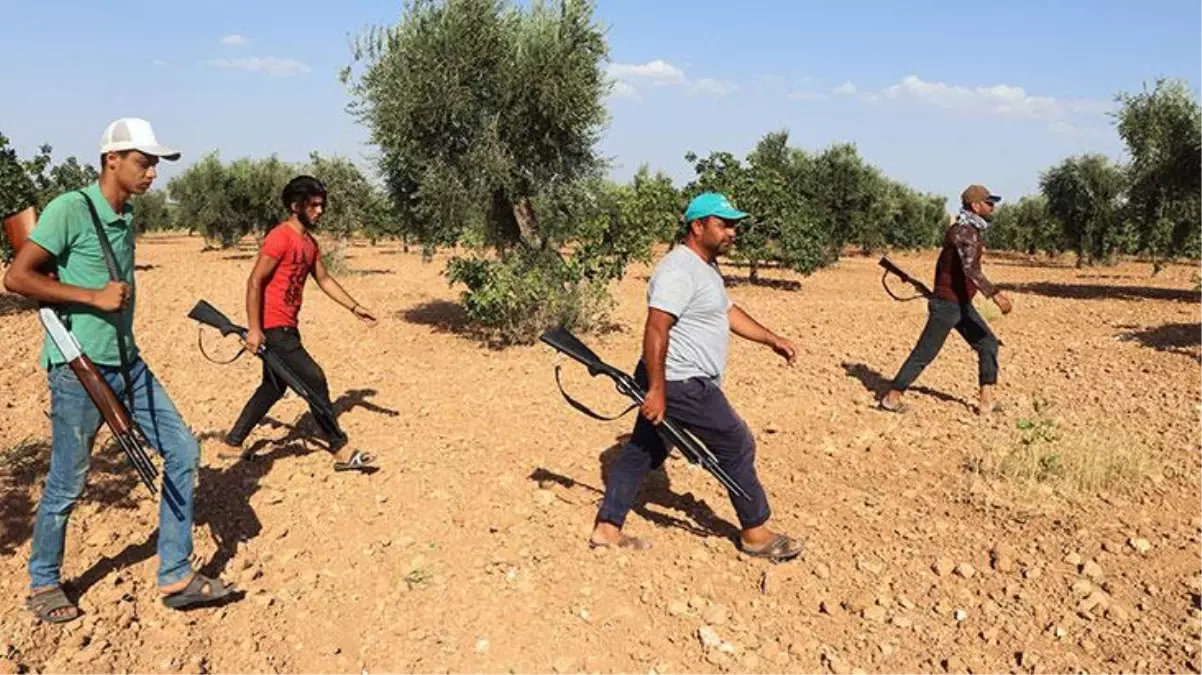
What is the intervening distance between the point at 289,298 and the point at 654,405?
2703mm

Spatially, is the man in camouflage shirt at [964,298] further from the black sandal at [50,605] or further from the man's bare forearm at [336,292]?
the black sandal at [50,605]

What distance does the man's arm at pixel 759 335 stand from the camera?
13.8 ft

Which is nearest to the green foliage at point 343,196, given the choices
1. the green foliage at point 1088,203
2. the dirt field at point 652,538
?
the dirt field at point 652,538

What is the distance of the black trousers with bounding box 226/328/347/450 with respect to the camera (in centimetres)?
515

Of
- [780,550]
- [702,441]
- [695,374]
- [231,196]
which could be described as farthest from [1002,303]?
[231,196]

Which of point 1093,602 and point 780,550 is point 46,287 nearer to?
point 780,550

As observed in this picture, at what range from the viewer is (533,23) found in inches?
383

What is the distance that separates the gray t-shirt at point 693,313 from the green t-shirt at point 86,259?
227 centimetres

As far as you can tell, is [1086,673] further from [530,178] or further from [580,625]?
[530,178]

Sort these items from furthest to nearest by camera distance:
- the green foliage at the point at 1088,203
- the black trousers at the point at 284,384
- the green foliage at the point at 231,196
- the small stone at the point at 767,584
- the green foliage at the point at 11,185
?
the green foliage at the point at 231,196 → the green foliage at the point at 1088,203 → the green foliage at the point at 11,185 → the black trousers at the point at 284,384 → the small stone at the point at 767,584

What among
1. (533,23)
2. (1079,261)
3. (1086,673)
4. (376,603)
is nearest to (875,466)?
(1086,673)

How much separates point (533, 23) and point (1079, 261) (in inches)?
1070

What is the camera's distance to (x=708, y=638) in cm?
343

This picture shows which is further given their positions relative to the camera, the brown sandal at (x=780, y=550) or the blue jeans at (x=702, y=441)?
the brown sandal at (x=780, y=550)
